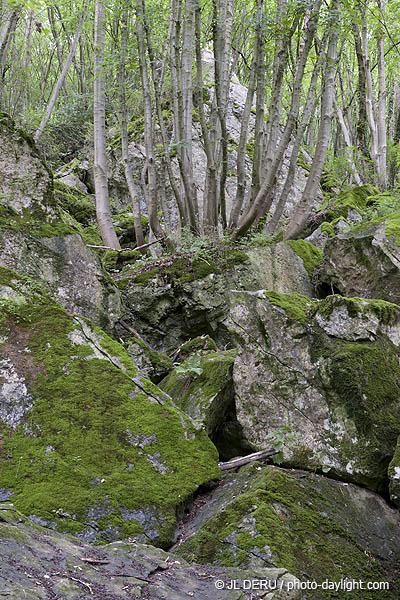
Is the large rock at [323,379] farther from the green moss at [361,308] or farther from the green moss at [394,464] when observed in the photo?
the green moss at [394,464]

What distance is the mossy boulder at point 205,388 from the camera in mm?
5172

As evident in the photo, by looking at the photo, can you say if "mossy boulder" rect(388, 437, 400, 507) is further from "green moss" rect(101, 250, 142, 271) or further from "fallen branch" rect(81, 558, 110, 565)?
"green moss" rect(101, 250, 142, 271)

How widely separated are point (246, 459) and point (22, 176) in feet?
17.2

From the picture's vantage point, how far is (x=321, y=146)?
8.74 meters

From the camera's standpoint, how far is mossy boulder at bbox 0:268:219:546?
362 cm

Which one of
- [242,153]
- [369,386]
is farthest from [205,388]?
[242,153]

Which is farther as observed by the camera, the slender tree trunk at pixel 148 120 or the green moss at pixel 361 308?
the slender tree trunk at pixel 148 120

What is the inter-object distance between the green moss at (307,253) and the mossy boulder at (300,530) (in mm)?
4791

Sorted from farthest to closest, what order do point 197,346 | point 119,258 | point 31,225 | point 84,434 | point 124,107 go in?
point 124,107 < point 119,258 < point 197,346 < point 31,225 < point 84,434

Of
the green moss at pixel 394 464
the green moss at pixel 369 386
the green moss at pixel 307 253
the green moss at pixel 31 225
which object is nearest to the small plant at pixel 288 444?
the green moss at pixel 369 386

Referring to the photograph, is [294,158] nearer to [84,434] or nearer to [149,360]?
[149,360]

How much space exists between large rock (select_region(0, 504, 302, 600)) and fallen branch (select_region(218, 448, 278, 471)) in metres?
1.51

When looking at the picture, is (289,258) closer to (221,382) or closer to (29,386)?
(221,382)

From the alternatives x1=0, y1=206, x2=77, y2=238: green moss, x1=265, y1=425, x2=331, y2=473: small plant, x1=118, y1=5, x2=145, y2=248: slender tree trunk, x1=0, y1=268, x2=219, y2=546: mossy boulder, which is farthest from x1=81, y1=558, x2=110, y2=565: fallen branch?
x1=118, y1=5, x2=145, y2=248: slender tree trunk
